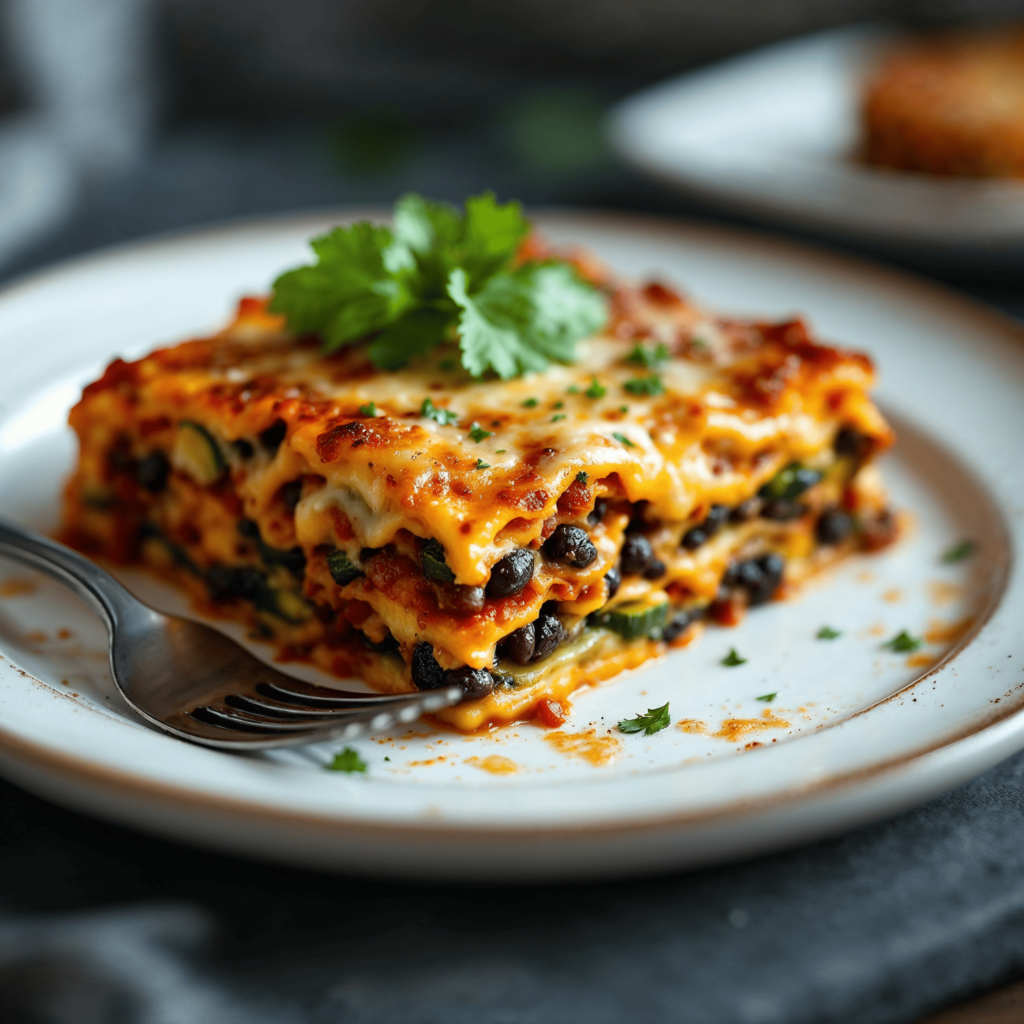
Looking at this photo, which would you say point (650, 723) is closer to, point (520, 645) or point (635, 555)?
point (520, 645)

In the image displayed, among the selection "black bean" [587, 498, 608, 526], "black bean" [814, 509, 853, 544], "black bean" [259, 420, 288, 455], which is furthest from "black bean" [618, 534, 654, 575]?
"black bean" [259, 420, 288, 455]

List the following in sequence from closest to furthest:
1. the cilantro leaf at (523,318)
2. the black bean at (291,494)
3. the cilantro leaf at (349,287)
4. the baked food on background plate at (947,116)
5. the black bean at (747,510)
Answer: the black bean at (291,494), the cilantro leaf at (523,318), the cilantro leaf at (349,287), the black bean at (747,510), the baked food on background plate at (947,116)

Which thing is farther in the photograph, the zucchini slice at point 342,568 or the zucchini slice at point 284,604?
the zucchini slice at point 284,604

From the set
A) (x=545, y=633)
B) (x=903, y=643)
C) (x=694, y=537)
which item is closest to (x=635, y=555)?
(x=694, y=537)

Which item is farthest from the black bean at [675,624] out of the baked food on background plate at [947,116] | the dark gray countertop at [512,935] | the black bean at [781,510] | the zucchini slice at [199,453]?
the baked food on background plate at [947,116]

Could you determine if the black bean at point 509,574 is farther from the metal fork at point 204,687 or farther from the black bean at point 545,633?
→ the metal fork at point 204,687

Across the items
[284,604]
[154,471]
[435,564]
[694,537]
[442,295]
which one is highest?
[442,295]

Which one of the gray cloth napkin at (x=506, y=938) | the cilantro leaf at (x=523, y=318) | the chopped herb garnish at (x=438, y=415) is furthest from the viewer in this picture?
the cilantro leaf at (x=523, y=318)
